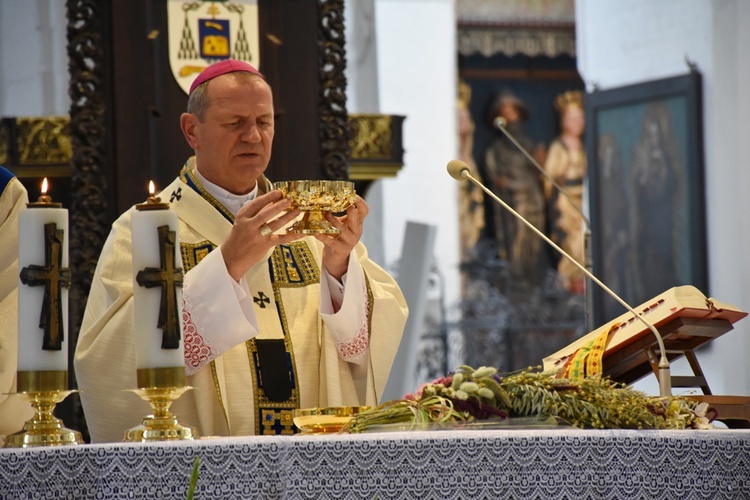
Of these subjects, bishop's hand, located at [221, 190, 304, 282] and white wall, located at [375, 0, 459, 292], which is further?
white wall, located at [375, 0, 459, 292]

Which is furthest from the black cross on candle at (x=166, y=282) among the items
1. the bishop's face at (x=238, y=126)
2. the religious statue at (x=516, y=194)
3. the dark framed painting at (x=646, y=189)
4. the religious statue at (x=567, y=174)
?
the religious statue at (x=567, y=174)

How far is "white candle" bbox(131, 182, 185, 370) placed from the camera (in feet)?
7.97

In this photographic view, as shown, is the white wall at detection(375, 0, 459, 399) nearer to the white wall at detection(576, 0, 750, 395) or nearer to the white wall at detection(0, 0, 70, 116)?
the white wall at detection(576, 0, 750, 395)

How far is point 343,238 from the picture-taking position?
349 cm

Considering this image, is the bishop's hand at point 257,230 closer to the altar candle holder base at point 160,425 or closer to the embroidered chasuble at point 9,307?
the embroidered chasuble at point 9,307

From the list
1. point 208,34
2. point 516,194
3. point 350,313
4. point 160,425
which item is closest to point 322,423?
point 160,425

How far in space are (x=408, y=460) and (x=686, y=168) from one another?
9849 millimetres

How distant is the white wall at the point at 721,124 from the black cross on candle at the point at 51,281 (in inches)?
341

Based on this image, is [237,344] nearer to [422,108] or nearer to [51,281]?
[51,281]

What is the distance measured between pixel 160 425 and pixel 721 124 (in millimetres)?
9427

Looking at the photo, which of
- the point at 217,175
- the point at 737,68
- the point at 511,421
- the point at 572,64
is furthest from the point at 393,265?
the point at 511,421

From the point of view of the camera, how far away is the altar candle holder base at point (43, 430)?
7.89ft

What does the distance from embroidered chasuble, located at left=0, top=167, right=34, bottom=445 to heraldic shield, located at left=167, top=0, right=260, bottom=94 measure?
8.11ft

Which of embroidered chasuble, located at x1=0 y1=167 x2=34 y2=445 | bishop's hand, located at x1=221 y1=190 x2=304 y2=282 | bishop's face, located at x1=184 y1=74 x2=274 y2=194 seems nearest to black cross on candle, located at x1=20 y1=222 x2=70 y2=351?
embroidered chasuble, located at x1=0 y1=167 x2=34 y2=445
